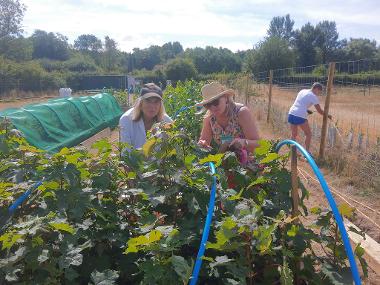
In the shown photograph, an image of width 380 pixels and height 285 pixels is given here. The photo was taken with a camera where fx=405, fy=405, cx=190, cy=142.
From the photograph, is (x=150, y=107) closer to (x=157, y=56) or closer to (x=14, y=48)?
(x=14, y=48)

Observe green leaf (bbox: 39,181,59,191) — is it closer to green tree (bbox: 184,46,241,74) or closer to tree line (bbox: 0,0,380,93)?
tree line (bbox: 0,0,380,93)

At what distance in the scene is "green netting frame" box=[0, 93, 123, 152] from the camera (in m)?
8.22

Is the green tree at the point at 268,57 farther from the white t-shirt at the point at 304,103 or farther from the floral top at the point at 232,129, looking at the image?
the floral top at the point at 232,129

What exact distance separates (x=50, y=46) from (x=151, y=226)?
91.6 meters

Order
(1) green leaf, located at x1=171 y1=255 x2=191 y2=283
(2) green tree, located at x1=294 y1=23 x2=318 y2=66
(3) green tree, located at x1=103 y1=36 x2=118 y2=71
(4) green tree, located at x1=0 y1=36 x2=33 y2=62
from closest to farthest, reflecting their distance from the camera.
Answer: (1) green leaf, located at x1=171 y1=255 x2=191 y2=283 → (4) green tree, located at x1=0 y1=36 x2=33 y2=62 → (2) green tree, located at x1=294 y1=23 x2=318 y2=66 → (3) green tree, located at x1=103 y1=36 x2=118 y2=71

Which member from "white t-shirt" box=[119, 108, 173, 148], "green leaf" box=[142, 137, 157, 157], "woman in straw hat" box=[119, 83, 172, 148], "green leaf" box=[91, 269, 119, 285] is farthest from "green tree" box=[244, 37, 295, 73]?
"green leaf" box=[91, 269, 119, 285]

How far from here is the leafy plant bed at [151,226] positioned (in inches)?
61.2

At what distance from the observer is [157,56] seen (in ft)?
301

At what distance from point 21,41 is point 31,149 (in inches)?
2179

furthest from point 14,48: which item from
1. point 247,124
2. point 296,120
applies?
point 247,124

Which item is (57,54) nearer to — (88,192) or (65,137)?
(65,137)

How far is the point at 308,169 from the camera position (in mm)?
7777

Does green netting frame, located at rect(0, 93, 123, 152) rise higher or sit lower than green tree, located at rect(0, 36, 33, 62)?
lower

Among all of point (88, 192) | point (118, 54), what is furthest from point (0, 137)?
point (118, 54)
